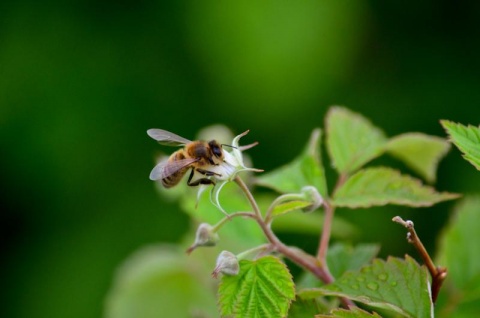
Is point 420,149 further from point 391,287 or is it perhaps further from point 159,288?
point 159,288

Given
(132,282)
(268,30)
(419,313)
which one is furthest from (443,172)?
(419,313)

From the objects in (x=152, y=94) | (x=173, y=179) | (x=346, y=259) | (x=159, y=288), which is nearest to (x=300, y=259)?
(x=346, y=259)

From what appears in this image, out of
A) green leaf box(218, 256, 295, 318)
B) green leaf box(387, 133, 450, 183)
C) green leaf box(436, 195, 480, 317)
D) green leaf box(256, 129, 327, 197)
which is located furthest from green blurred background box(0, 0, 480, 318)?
green leaf box(218, 256, 295, 318)

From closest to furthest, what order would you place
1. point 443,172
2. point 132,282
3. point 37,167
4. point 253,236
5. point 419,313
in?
point 419,313 < point 253,236 < point 132,282 < point 443,172 < point 37,167

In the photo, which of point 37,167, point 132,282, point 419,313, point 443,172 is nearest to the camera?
point 419,313

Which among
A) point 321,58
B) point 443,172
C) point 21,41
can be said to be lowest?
point 443,172

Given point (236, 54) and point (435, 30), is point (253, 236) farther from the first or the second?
point (435, 30)

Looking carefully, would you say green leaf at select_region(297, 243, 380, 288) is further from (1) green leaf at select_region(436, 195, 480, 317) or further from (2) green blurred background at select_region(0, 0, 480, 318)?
(2) green blurred background at select_region(0, 0, 480, 318)
